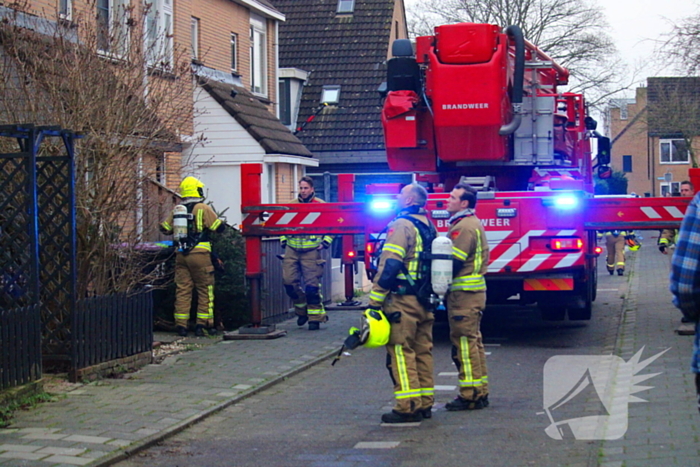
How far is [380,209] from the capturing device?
1094 cm

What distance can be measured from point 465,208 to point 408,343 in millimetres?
1305

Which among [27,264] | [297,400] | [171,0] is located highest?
[171,0]

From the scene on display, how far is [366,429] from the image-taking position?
23.1 ft

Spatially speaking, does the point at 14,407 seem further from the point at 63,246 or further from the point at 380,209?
the point at 380,209

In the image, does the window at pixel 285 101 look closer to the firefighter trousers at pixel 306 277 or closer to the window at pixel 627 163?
the firefighter trousers at pixel 306 277

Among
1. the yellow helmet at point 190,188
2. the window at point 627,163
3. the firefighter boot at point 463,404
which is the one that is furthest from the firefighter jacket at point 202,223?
the window at point 627,163

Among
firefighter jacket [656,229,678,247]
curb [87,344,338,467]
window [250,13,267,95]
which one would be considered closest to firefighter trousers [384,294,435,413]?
curb [87,344,338,467]

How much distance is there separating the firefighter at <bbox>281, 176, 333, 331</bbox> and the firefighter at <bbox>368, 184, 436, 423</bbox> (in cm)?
504

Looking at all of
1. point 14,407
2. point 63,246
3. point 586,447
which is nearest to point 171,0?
point 63,246

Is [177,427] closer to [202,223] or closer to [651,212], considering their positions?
[202,223]

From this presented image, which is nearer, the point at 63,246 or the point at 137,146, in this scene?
the point at 63,246

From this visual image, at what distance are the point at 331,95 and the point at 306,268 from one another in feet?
58.6

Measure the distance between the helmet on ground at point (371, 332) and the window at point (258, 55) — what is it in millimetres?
16858

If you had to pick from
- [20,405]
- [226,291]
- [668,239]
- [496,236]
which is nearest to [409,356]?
[20,405]
